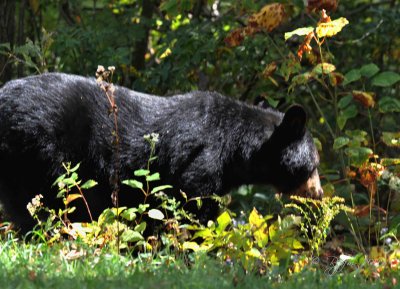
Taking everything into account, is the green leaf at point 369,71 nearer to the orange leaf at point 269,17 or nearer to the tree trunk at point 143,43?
the orange leaf at point 269,17

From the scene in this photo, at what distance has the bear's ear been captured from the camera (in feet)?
23.8

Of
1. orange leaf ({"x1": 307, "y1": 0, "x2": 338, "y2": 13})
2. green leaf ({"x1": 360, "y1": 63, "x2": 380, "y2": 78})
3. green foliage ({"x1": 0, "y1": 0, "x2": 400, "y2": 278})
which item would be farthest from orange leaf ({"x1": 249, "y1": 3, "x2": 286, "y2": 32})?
green leaf ({"x1": 360, "y1": 63, "x2": 380, "y2": 78})

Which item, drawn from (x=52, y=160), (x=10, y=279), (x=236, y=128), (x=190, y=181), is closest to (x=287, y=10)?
(x=236, y=128)

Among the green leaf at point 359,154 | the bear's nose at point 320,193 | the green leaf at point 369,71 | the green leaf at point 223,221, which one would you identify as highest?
the green leaf at point 369,71

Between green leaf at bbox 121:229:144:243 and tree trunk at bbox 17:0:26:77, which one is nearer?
green leaf at bbox 121:229:144:243

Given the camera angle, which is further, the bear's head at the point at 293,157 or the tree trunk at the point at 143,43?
the tree trunk at the point at 143,43

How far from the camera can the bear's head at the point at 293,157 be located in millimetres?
7391

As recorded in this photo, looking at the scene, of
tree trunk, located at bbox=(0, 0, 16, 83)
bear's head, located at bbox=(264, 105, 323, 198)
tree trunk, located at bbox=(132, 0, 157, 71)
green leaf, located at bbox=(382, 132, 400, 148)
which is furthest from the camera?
tree trunk, located at bbox=(132, 0, 157, 71)

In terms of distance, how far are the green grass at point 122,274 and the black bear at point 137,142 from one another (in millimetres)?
1141

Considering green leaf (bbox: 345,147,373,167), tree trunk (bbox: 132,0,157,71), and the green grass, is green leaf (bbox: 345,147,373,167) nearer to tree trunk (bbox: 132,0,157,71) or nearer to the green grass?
the green grass

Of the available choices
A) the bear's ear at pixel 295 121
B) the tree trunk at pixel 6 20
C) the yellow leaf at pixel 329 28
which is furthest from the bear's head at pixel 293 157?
the tree trunk at pixel 6 20

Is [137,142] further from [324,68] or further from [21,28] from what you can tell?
[21,28]

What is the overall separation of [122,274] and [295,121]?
117 inches

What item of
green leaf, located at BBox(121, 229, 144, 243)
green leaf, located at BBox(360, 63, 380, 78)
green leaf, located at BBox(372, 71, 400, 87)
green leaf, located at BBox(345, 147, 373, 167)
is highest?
green leaf, located at BBox(360, 63, 380, 78)
